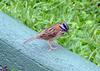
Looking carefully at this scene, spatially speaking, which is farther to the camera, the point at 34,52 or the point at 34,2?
the point at 34,2

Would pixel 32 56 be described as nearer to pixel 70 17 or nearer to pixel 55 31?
pixel 55 31

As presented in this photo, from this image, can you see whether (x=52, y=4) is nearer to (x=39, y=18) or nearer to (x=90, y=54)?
(x=39, y=18)

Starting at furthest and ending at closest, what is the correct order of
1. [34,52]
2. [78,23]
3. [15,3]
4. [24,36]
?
[15,3] < [78,23] < [24,36] < [34,52]

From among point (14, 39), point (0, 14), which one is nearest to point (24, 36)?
point (14, 39)

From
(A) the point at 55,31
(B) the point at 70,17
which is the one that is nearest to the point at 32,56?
(A) the point at 55,31

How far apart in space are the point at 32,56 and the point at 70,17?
68.0 inches

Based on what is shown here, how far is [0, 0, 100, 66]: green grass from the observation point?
546 cm

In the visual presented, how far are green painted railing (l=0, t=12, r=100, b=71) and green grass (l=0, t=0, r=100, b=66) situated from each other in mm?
610

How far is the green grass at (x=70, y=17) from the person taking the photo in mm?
5461

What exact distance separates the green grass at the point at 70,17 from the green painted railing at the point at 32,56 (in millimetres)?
610

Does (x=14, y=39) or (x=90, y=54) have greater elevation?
(x=14, y=39)

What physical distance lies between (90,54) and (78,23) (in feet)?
3.04

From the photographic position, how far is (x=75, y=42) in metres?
5.51

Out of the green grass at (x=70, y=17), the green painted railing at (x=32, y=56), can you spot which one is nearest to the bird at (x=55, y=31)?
the green painted railing at (x=32, y=56)
